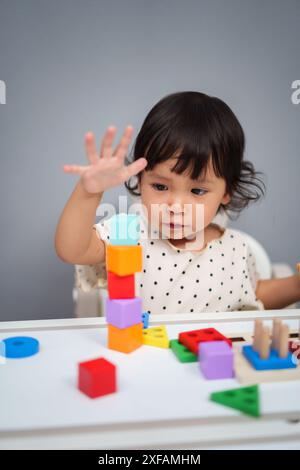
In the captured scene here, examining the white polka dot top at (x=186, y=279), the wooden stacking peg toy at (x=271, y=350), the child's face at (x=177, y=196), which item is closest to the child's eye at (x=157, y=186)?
the child's face at (x=177, y=196)

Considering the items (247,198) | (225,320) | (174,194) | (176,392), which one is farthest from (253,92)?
(176,392)

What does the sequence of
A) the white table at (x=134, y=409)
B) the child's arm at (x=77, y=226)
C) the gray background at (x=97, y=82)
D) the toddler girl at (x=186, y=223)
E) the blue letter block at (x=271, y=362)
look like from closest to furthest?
the white table at (x=134, y=409), the blue letter block at (x=271, y=362), the child's arm at (x=77, y=226), the toddler girl at (x=186, y=223), the gray background at (x=97, y=82)

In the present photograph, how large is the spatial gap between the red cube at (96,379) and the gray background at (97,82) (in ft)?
2.90

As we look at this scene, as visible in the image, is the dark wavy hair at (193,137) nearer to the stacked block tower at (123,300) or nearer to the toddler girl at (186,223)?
the toddler girl at (186,223)

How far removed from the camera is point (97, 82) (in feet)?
3.92

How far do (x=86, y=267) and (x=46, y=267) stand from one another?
0.50 metres

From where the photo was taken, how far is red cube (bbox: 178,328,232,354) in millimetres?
483

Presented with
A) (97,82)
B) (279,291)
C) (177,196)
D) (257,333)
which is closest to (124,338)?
(257,333)

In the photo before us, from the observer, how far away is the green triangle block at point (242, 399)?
1.20 ft

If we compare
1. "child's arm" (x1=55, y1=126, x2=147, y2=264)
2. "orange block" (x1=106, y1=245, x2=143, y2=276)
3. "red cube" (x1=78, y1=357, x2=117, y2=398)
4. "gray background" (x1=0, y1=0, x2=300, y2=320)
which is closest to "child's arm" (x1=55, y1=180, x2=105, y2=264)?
"child's arm" (x1=55, y1=126, x2=147, y2=264)

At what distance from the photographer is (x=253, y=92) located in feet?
4.14

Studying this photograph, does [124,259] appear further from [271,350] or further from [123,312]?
[271,350]

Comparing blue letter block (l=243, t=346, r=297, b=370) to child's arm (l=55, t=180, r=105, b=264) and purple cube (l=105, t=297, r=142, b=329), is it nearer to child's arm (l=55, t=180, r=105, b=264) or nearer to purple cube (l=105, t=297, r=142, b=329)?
purple cube (l=105, t=297, r=142, b=329)
